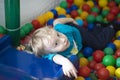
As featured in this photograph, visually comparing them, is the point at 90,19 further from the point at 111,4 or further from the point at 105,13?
the point at 111,4

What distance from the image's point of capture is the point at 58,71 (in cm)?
118

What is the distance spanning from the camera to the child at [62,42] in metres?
1.24

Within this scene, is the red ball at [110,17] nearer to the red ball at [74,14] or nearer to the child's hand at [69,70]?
the red ball at [74,14]

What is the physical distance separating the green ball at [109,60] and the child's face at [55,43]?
0.30 m

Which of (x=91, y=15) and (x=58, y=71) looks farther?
(x=91, y=15)

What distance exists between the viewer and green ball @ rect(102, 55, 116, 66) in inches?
58.6

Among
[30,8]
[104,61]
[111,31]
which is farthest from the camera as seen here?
[30,8]

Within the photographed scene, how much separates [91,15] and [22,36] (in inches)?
23.2

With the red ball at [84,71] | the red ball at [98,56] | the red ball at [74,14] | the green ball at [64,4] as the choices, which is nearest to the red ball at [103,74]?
the red ball at [84,71]

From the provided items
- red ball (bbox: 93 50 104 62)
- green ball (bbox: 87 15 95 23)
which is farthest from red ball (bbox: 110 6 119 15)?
red ball (bbox: 93 50 104 62)

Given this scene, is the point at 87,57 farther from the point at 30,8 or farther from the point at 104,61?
the point at 30,8

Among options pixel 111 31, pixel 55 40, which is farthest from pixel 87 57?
pixel 55 40

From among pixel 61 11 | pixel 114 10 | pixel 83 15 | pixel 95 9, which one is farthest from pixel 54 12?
pixel 114 10

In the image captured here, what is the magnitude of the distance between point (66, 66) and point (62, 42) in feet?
0.52
